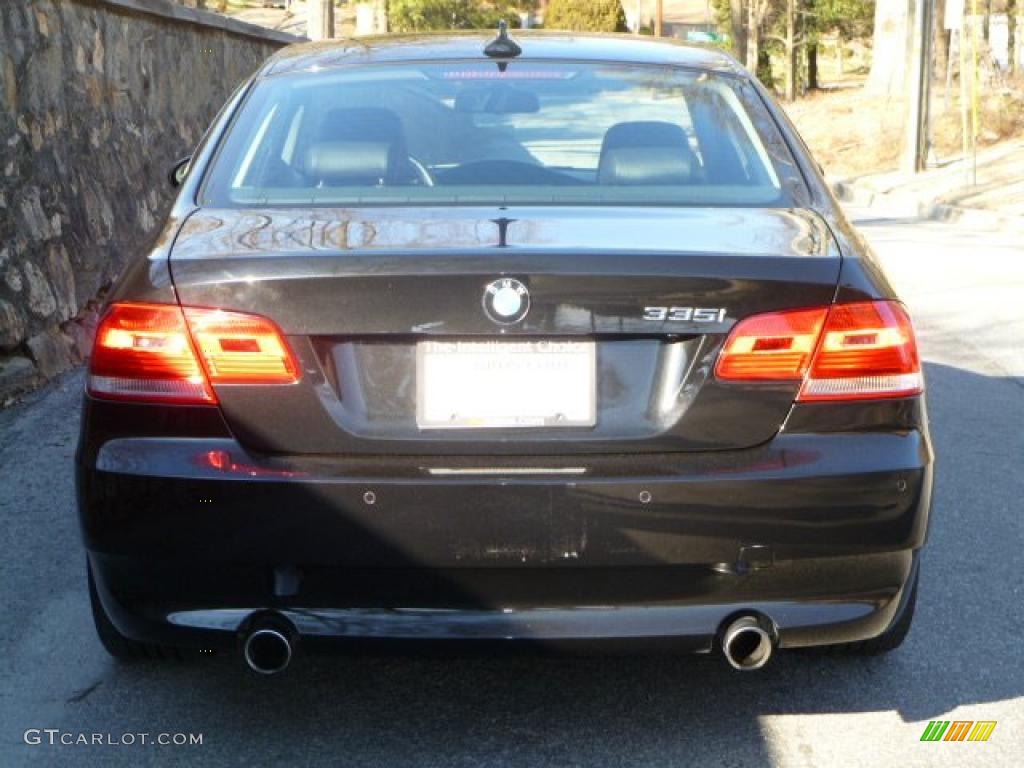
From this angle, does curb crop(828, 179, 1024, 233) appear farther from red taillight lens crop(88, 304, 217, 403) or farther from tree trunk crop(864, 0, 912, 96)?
red taillight lens crop(88, 304, 217, 403)

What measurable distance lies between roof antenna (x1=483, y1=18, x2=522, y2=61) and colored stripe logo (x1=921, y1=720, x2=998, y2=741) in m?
2.19

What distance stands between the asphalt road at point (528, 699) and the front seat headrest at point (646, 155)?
49.8 inches

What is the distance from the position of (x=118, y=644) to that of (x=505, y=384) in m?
1.38

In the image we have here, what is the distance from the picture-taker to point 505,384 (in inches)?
135

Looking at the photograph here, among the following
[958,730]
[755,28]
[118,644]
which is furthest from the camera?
[755,28]

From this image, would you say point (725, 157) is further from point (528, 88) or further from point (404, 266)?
point (404, 266)

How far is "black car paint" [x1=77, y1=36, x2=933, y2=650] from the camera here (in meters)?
3.43

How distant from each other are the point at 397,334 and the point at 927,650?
1.94m

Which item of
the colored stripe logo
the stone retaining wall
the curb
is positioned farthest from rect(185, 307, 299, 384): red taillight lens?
the curb

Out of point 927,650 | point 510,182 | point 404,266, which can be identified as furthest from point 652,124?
point 927,650

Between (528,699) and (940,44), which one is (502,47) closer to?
(528,699)

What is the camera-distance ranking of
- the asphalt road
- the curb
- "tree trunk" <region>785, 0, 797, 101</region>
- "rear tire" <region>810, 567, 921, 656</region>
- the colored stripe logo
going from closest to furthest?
the asphalt road < the colored stripe logo < "rear tire" <region>810, 567, 921, 656</region> < the curb < "tree trunk" <region>785, 0, 797, 101</region>

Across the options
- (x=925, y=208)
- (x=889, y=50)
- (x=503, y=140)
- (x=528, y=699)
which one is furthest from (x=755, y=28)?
(x=528, y=699)

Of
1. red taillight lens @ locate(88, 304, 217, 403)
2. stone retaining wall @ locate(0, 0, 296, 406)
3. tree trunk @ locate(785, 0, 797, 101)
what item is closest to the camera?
red taillight lens @ locate(88, 304, 217, 403)
